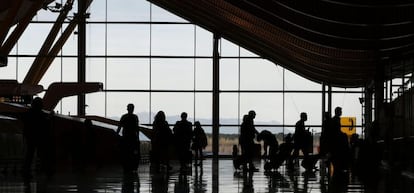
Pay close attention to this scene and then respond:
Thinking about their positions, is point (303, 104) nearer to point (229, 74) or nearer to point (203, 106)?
point (229, 74)

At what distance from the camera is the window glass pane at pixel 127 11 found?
156ft

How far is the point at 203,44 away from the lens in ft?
159

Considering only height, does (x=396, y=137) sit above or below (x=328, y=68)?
below

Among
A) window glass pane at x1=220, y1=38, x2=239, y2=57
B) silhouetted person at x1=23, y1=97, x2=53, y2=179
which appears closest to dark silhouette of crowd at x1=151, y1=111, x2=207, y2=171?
silhouetted person at x1=23, y1=97, x2=53, y2=179

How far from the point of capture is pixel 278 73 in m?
48.1

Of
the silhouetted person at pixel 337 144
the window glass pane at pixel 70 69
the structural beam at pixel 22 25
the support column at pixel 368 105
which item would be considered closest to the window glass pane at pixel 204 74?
Answer: the window glass pane at pixel 70 69

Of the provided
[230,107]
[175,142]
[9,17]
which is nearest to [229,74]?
[230,107]

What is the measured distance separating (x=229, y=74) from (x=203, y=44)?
90.0 inches

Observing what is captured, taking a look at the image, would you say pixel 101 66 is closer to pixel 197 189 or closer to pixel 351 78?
pixel 351 78

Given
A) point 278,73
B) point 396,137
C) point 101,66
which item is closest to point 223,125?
point 278,73

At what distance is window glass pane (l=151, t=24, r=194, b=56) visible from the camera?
1871 inches

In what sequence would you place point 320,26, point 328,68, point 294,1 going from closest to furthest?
point 294,1, point 320,26, point 328,68

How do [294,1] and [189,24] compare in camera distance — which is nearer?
[294,1]

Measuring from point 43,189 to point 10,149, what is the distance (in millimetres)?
9034
